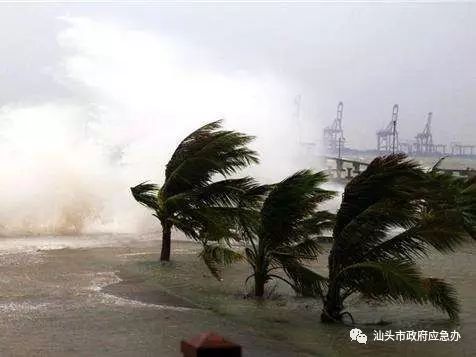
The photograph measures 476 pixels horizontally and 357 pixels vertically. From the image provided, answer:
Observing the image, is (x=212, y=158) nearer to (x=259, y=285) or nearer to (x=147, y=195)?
(x=147, y=195)

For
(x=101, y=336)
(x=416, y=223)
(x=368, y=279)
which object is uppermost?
(x=416, y=223)

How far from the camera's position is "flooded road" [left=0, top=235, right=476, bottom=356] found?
6.50 m

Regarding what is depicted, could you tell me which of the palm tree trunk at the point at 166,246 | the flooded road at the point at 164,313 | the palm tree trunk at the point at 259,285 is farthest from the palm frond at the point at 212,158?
the palm tree trunk at the point at 259,285

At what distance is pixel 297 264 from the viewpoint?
347 inches

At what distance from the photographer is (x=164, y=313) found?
7867 mm

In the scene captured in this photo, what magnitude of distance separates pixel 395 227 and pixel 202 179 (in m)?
4.74

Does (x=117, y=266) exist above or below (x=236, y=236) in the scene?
below

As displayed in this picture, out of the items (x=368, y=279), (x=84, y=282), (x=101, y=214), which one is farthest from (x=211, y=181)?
(x=101, y=214)

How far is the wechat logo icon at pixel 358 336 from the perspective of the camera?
699 cm

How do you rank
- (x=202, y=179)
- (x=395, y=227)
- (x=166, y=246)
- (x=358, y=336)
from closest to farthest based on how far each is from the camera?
1. (x=358, y=336)
2. (x=395, y=227)
3. (x=202, y=179)
4. (x=166, y=246)

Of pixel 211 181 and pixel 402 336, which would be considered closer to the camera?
pixel 402 336

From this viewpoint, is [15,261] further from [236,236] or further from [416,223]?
[416,223]

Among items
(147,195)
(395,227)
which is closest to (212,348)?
(395,227)

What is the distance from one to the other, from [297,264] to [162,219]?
4.15m
